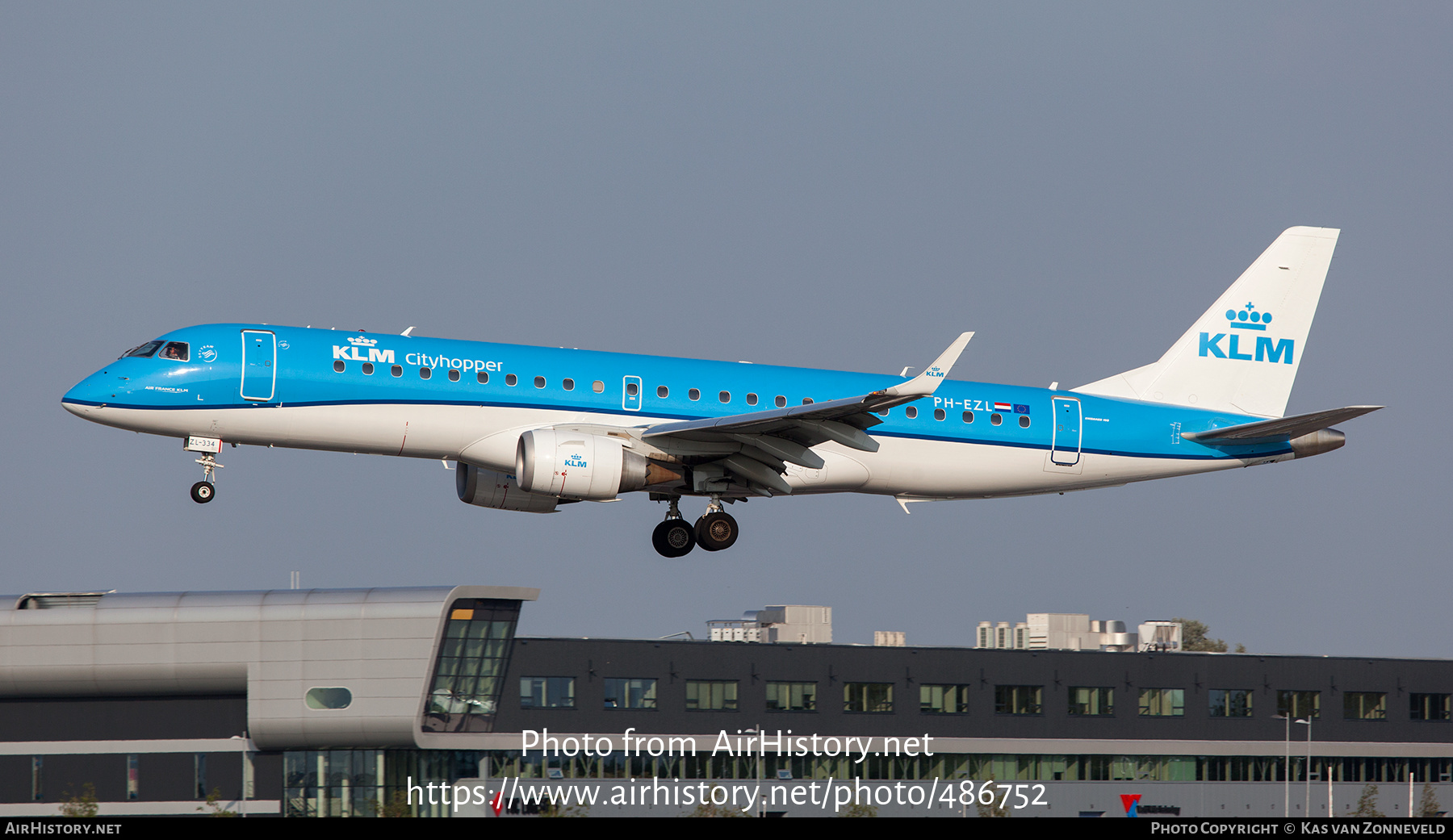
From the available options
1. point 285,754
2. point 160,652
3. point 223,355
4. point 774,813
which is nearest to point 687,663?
point 774,813

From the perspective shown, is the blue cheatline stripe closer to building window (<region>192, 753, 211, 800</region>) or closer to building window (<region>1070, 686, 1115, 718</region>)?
building window (<region>1070, 686, 1115, 718</region>)

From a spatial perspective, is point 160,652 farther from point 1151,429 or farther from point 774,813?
point 1151,429

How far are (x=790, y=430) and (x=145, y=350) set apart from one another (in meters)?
14.4

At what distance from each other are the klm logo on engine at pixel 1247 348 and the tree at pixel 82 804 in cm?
4175

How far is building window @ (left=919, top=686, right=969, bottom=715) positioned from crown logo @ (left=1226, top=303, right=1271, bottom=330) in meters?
30.0

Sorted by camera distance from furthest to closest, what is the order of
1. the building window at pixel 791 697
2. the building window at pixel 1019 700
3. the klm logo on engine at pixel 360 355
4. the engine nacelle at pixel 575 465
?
the building window at pixel 1019 700 → the building window at pixel 791 697 → the klm logo on engine at pixel 360 355 → the engine nacelle at pixel 575 465

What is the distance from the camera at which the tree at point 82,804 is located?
183ft

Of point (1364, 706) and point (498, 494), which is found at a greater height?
point (498, 494)

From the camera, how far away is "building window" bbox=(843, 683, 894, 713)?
2635 inches

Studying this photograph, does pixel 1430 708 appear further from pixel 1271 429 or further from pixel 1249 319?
pixel 1271 429

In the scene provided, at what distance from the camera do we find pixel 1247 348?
42.6 m

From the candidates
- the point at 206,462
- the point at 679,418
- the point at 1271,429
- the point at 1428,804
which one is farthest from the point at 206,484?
the point at 1428,804

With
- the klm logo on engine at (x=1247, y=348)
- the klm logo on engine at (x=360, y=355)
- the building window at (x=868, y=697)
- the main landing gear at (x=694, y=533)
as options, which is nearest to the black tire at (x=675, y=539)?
the main landing gear at (x=694, y=533)

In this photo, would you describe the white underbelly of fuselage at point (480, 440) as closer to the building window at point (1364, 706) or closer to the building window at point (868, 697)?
the building window at point (868, 697)
